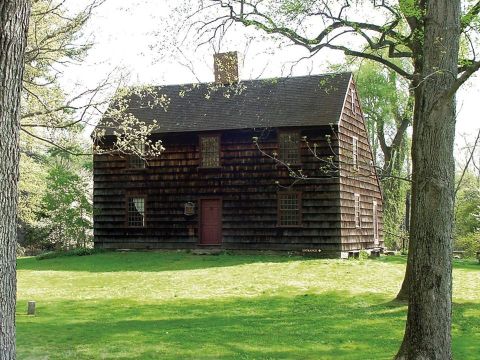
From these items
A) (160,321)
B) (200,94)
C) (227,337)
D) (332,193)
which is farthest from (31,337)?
(200,94)

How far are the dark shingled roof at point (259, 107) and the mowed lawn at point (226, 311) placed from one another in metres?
6.73

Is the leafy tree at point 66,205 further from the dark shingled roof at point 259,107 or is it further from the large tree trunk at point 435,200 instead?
the large tree trunk at point 435,200

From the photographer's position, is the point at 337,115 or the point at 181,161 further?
the point at 181,161

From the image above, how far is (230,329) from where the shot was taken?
12.1 metres

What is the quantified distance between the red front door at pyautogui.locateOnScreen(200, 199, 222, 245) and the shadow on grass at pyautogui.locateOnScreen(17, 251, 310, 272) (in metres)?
1.40

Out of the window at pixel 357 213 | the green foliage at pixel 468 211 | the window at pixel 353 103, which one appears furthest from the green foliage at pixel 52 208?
the green foliage at pixel 468 211

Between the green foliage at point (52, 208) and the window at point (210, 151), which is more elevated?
the window at point (210, 151)

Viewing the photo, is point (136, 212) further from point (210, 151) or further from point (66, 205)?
point (66, 205)

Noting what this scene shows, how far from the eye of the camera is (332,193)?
26.4 metres

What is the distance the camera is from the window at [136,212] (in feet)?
98.8

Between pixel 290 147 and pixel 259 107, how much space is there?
277cm

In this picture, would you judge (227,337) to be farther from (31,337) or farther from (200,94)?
(200,94)

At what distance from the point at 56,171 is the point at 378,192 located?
1945cm

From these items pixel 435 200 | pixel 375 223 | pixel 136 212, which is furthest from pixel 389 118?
pixel 435 200
